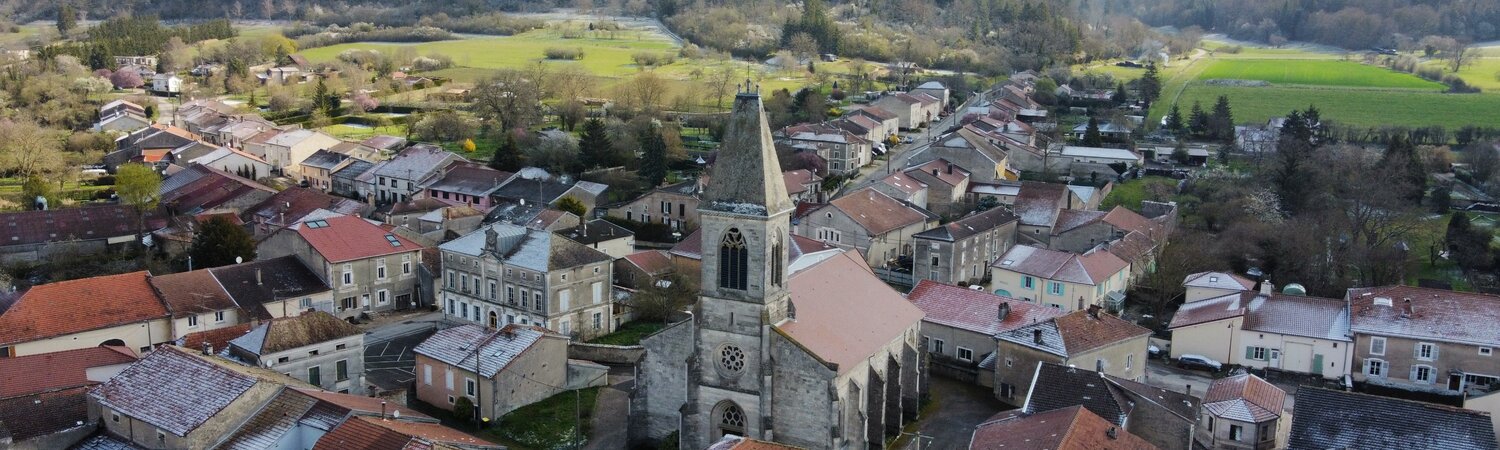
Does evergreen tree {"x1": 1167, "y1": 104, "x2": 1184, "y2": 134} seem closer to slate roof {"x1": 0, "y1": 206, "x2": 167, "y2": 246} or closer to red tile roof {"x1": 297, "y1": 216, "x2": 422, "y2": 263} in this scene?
red tile roof {"x1": 297, "y1": 216, "x2": 422, "y2": 263}

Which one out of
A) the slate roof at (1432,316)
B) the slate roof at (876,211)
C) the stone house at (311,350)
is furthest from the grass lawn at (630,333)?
the slate roof at (1432,316)

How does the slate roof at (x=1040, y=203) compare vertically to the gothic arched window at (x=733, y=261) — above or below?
below

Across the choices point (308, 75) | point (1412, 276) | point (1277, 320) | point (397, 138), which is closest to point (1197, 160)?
point (1412, 276)

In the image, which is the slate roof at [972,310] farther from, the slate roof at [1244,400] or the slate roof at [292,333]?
the slate roof at [292,333]

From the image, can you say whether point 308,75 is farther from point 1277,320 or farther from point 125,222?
point 1277,320

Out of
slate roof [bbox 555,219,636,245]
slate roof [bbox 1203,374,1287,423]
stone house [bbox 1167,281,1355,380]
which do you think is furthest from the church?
slate roof [bbox 555,219,636,245]

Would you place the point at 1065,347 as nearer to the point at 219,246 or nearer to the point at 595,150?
the point at 219,246
